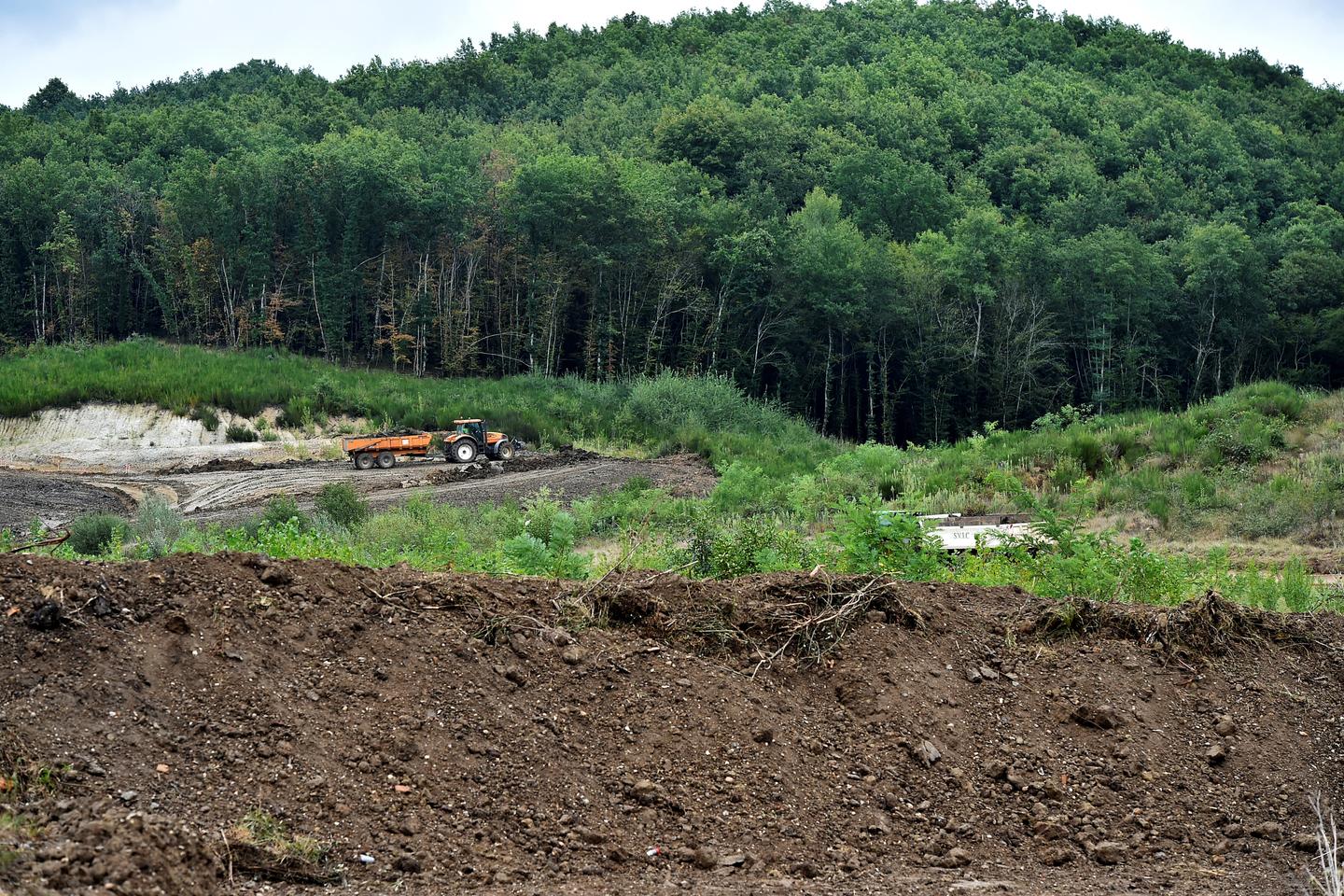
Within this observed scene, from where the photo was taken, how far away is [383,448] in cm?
3020

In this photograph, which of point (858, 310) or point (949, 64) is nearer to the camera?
point (858, 310)

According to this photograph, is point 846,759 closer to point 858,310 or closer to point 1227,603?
point 1227,603

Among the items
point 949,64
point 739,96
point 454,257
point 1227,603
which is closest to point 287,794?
point 1227,603

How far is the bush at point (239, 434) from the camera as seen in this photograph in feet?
108

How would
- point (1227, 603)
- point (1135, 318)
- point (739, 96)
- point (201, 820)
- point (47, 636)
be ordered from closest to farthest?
point (201, 820)
point (47, 636)
point (1227, 603)
point (1135, 318)
point (739, 96)

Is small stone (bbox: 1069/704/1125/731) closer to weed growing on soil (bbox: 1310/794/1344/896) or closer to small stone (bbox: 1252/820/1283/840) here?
small stone (bbox: 1252/820/1283/840)

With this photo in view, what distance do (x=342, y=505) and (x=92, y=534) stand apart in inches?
203

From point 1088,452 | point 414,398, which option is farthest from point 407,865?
point 414,398

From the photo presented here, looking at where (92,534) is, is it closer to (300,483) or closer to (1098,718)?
(300,483)

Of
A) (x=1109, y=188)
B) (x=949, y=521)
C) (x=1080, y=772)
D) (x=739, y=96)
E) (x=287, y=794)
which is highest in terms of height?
(x=739, y=96)

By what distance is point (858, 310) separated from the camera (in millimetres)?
50750

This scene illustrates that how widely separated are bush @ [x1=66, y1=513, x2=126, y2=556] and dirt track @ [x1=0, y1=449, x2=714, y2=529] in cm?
478

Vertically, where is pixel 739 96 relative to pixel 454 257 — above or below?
above

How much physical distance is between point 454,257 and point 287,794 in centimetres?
4569
